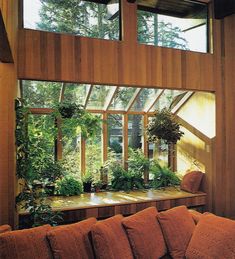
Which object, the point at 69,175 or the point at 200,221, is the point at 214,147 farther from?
the point at 69,175

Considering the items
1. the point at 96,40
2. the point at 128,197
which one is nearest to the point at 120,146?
the point at 128,197

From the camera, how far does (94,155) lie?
5.40 m

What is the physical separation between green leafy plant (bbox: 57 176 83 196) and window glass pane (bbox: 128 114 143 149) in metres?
1.43

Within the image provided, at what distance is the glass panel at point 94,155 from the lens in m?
5.35

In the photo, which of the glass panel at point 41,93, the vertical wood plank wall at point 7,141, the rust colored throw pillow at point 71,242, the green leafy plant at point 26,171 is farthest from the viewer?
the glass panel at point 41,93

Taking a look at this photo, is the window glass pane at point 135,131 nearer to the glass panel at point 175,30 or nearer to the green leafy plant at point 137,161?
the green leafy plant at point 137,161

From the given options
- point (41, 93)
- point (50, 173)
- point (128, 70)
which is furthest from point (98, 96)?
point (50, 173)

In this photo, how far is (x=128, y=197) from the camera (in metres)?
4.64

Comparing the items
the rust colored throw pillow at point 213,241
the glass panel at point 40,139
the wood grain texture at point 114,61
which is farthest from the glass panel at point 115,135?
the rust colored throw pillow at point 213,241

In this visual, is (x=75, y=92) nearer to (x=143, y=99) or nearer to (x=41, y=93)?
(x=41, y=93)

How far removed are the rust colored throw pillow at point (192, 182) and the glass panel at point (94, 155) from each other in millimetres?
1653

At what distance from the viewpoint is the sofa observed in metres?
2.30

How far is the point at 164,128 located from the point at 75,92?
5.83ft

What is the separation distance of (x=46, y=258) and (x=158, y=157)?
12.9 ft
